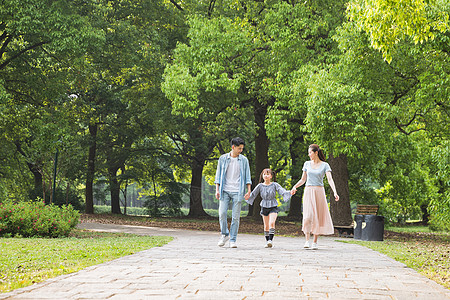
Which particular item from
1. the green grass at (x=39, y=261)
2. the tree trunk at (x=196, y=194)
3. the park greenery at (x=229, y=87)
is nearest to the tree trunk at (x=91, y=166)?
the park greenery at (x=229, y=87)

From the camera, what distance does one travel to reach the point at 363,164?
74.0ft

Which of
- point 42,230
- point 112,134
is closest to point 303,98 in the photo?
point 42,230

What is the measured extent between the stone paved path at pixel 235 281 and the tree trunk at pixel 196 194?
25533 millimetres

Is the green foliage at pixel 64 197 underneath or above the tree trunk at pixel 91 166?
underneath

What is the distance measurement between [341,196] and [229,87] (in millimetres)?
6002

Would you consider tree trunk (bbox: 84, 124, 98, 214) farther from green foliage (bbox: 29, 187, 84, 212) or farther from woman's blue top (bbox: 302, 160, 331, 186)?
woman's blue top (bbox: 302, 160, 331, 186)

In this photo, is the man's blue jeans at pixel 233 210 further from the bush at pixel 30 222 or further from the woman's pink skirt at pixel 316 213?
the bush at pixel 30 222

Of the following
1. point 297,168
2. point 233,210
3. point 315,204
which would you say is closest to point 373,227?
point 315,204

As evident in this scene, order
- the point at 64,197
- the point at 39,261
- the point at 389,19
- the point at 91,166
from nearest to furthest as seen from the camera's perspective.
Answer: the point at 39,261 → the point at 389,19 → the point at 91,166 → the point at 64,197

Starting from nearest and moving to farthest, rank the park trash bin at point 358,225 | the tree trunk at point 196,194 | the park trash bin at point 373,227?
the park trash bin at point 373,227 < the park trash bin at point 358,225 < the tree trunk at point 196,194

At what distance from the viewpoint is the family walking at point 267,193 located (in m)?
10.1

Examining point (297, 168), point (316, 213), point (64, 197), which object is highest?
point (297, 168)

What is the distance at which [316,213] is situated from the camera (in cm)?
1035

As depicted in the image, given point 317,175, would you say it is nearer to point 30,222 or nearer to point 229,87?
point 30,222
